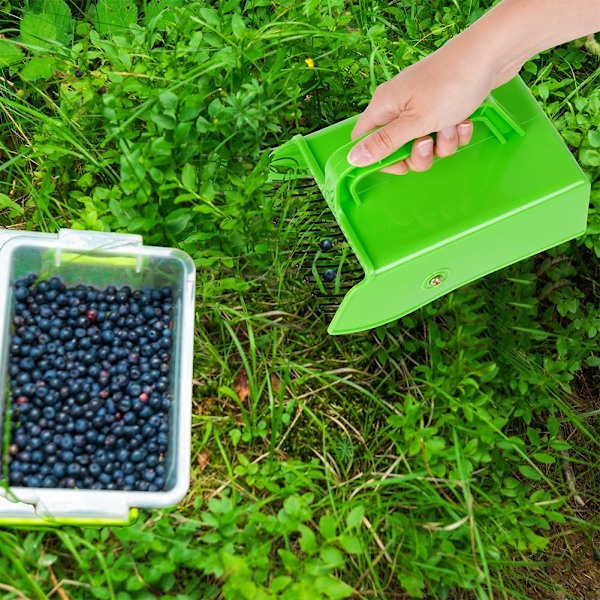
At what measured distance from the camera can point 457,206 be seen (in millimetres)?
1879

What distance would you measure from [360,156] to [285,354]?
0.62 meters

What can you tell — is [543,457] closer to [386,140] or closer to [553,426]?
[553,426]

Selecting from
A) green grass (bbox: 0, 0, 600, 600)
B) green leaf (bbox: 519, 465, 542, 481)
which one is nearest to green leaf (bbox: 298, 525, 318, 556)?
green grass (bbox: 0, 0, 600, 600)

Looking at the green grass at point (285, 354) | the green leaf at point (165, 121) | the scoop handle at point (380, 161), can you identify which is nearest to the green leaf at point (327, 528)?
the green grass at point (285, 354)

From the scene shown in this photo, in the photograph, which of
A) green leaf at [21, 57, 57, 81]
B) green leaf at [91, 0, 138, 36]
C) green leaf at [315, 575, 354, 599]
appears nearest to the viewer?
green leaf at [315, 575, 354, 599]

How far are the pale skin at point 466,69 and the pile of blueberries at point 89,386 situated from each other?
658mm

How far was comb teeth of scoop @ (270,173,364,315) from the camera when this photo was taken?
2141mm

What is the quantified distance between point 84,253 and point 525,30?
1114 mm

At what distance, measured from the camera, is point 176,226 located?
1.90 m

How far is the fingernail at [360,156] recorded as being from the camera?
1727 mm

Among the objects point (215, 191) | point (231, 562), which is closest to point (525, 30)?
point (215, 191)

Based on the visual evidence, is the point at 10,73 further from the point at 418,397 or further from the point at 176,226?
the point at 418,397

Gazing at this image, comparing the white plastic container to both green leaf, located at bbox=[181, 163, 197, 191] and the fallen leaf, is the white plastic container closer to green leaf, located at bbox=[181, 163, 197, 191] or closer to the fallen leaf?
green leaf, located at bbox=[181, 163, 197, 191]

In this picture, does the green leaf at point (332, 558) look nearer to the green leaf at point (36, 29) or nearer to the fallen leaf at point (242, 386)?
the fallen leaf at point (242, 386)
